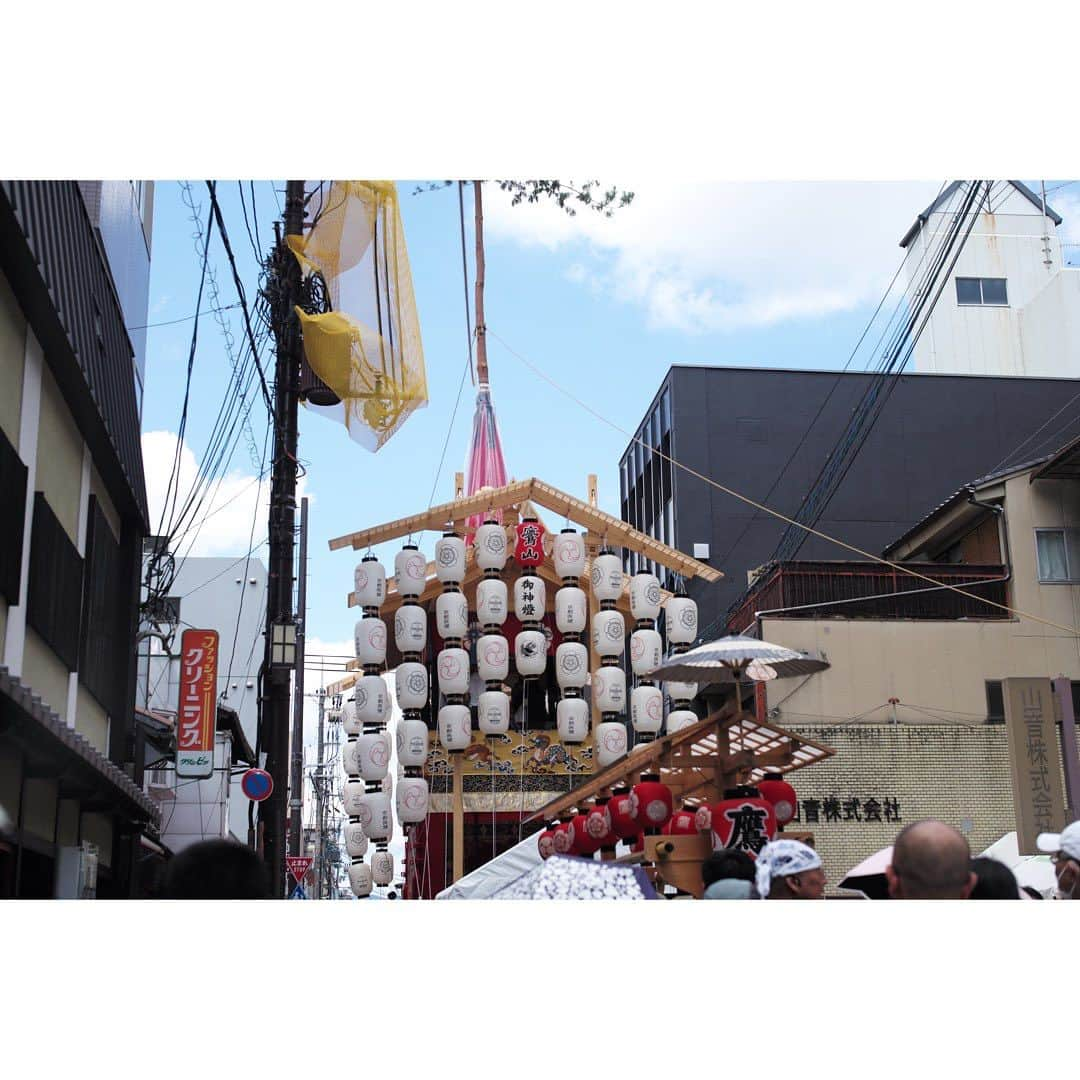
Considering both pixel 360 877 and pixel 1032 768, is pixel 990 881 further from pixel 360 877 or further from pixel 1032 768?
pixel 360 877

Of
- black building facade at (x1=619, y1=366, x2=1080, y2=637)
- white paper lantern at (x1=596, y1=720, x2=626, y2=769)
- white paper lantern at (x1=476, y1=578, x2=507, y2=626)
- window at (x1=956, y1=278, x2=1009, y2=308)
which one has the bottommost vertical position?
white paper lantern at (x1=596, y1=720, x2=626, y2=769)

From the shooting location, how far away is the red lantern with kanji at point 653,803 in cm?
1066

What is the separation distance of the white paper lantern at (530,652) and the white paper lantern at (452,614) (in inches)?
28.9

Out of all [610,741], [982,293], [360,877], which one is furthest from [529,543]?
[982,293]

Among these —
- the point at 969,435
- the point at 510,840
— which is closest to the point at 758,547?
the point at 969,435

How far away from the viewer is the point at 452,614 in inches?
603

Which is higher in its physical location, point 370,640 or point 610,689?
point 370,640

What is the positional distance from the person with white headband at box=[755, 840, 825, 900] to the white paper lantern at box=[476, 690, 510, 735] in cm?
1097

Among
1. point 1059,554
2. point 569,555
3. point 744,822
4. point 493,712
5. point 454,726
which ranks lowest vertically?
point 744,822

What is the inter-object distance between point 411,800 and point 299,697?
7.45 feet

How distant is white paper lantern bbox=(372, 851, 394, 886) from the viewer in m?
17.2

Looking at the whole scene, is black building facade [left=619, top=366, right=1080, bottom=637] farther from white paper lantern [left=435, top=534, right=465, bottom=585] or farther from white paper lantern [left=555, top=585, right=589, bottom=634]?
white paper lantern [left=435, top=534, right=465, bottom=585]

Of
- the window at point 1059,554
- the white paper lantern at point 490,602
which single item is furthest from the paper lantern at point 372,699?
the window at point 1059,554

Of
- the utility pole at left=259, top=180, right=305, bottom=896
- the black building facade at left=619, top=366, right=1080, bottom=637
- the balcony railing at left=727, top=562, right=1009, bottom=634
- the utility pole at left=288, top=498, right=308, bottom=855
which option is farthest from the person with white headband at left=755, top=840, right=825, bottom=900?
the black building facade at left=619, top=366, right=1080, bottom=637
